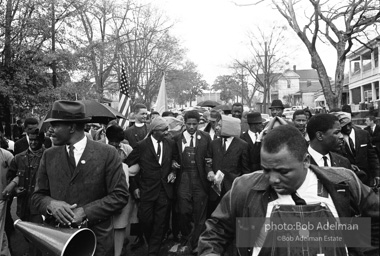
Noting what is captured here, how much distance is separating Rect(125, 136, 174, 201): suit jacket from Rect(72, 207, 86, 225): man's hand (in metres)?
2.76

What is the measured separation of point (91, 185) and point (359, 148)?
4.51 metres

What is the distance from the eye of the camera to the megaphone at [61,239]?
9.75ft

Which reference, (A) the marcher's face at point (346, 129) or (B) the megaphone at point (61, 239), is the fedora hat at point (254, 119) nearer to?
(A) the marcher's face at point (346, 129)

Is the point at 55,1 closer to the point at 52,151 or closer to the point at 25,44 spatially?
the point at 25,44

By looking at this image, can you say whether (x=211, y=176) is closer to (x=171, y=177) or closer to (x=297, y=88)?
(x=171, y=177)

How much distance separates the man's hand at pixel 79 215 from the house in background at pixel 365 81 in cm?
3554

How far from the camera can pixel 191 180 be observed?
6461mm

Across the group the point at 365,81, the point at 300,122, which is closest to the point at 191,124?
the point at 300,122

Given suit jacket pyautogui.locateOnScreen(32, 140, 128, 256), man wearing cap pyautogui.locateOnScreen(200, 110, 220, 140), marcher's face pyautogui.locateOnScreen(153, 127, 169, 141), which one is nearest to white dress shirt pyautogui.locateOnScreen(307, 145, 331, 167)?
suit jacket pyautogui.locateOnScreen(32, 140, 128, 256)

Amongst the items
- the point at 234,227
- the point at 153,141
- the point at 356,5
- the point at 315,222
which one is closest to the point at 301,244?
the point at 315,222

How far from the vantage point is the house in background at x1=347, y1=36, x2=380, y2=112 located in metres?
40.1

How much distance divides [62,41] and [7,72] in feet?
9.55

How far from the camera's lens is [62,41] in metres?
18.3

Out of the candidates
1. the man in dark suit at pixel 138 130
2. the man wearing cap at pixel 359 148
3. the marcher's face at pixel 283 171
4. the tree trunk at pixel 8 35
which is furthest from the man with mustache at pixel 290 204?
the tree trunk at pixel 8 35
